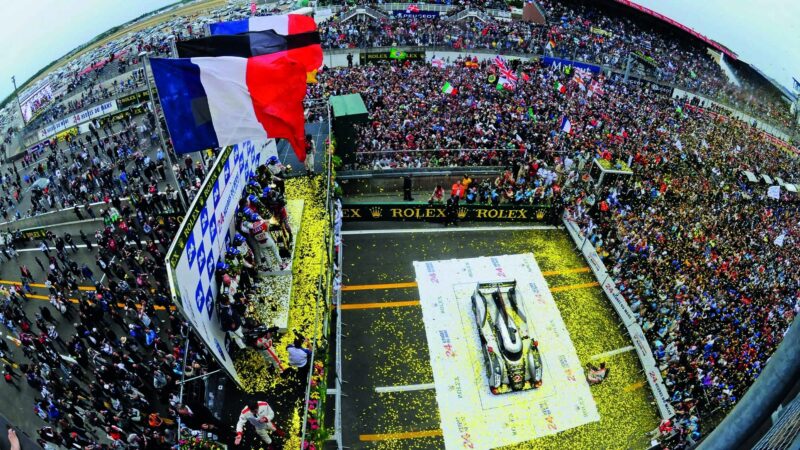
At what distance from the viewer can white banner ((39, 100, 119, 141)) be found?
43562 millimetres

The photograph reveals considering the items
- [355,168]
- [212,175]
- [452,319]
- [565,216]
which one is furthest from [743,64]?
[212,175]

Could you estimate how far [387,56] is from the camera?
4550cm

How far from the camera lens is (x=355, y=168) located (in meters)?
25.2

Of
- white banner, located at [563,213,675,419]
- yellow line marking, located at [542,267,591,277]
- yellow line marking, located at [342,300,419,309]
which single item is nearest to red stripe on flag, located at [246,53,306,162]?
yellow line marking, located at [342,300,419,309]

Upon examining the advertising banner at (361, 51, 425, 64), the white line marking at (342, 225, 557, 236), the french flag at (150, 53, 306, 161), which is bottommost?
the white line marking at (342, 225, 557, 236)

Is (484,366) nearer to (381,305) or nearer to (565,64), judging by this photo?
(381,305)

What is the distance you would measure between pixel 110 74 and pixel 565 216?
52299 millimetres

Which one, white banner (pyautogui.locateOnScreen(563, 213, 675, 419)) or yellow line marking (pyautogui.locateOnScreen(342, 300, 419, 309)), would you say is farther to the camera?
yellow line marking (pyautogui.locateOnScreen(342, 300, 419, 309))

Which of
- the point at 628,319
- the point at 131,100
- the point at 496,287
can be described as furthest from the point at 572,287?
the point at 131,100

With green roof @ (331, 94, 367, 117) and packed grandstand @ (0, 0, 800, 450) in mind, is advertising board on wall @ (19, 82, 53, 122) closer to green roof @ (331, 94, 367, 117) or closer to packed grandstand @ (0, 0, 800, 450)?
packed grandstand @ (0, 0, 800, 450)

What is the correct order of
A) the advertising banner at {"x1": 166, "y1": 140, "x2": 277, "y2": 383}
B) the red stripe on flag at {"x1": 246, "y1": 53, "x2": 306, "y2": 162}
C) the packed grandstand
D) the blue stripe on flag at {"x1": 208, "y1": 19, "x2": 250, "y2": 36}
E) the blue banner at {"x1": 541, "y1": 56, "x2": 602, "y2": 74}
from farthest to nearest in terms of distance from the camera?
the blue banner at {"x1": 541, "y1": 56, "x2": 602, "y2": 74}
the packed grandstand
the blue stripe on flag at {"x1": 208, "y1": 19, "x2": 250, "y2": 36}
the red stripe on flag at {"x1": 246, "y1": 53, "x2": 306, "y2": 162}
the advertising banner at {"x1": 166, "y1": 140, "x2": 277, "y2": 383}

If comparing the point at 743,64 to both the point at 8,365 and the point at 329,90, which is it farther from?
the point at 8,365

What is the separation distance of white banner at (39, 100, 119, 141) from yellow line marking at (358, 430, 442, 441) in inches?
1732

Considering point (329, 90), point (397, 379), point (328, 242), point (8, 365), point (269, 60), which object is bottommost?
point (8, 365)
